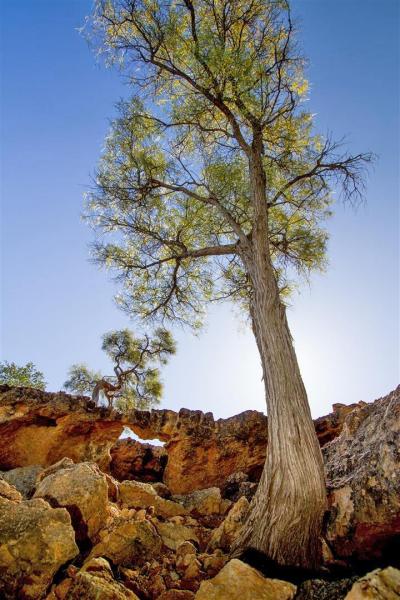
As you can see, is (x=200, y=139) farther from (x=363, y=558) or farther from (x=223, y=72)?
(x=363, y=558)

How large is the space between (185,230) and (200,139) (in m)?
2.56

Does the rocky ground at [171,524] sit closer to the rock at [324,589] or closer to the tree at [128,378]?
the rock at [324,589]

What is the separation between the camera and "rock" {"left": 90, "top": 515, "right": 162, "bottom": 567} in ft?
12.3

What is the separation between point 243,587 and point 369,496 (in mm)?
1661

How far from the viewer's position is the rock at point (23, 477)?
249 inches

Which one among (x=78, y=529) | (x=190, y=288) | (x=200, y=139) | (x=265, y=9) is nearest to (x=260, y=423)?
(x=190, y=288)

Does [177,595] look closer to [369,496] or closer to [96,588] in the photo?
[96,588]

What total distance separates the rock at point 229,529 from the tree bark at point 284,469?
1.18ft

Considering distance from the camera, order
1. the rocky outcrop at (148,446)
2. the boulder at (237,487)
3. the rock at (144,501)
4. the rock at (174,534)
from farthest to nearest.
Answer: the rocky outcrop at (148,446) → the boulder at (237,487) → the rock at (144,501) → the rock at (174,534)

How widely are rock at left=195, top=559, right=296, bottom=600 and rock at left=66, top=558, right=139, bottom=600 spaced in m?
0.66

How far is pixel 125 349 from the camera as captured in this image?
16703 mm

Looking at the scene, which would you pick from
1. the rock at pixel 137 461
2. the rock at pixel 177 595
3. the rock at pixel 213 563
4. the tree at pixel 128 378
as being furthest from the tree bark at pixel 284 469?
the tree at pixel 128 378

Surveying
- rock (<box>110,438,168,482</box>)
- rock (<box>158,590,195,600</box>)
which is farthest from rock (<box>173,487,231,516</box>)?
rock (<box>158,590,195,600</box>)

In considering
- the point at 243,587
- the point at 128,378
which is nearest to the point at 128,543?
the point at 243,587
